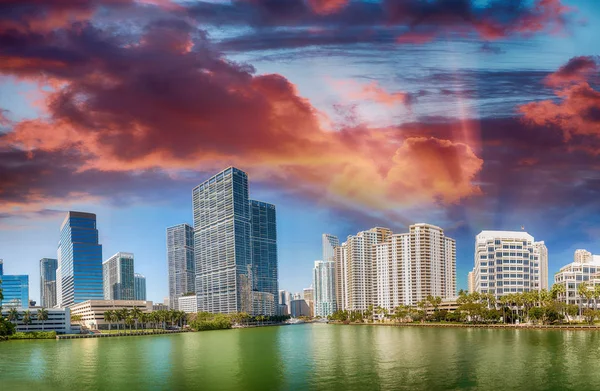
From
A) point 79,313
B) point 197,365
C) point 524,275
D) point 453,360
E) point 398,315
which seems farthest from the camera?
point 79,313

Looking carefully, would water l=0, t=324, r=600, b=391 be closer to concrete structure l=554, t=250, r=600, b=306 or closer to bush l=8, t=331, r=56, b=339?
concrete structure l=554, t=250, r=600, b=306

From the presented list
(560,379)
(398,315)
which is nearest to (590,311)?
(398,315)

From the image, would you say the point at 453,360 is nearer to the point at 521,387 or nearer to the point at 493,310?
the point at 521,387

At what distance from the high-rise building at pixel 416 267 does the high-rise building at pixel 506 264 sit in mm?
38636

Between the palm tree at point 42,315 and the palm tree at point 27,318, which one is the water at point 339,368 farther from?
the palm tree at point 42,315

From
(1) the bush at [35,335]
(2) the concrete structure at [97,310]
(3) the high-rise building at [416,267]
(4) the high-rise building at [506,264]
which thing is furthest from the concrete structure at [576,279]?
(1) the bush at [35,335]

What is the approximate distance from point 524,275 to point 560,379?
99.2 m

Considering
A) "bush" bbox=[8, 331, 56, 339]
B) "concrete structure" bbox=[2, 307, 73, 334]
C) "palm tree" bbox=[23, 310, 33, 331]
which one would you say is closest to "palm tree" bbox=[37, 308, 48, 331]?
"concrete structure" bbox=[2, 307, 73, 334]

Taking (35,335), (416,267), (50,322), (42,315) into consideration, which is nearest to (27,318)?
(42,315)

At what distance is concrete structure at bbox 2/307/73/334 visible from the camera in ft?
472

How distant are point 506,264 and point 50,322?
129 m

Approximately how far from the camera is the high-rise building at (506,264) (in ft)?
432

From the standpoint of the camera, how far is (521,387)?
3888 cm

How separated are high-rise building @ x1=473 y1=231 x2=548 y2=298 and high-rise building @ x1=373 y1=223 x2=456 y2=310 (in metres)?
38.6
